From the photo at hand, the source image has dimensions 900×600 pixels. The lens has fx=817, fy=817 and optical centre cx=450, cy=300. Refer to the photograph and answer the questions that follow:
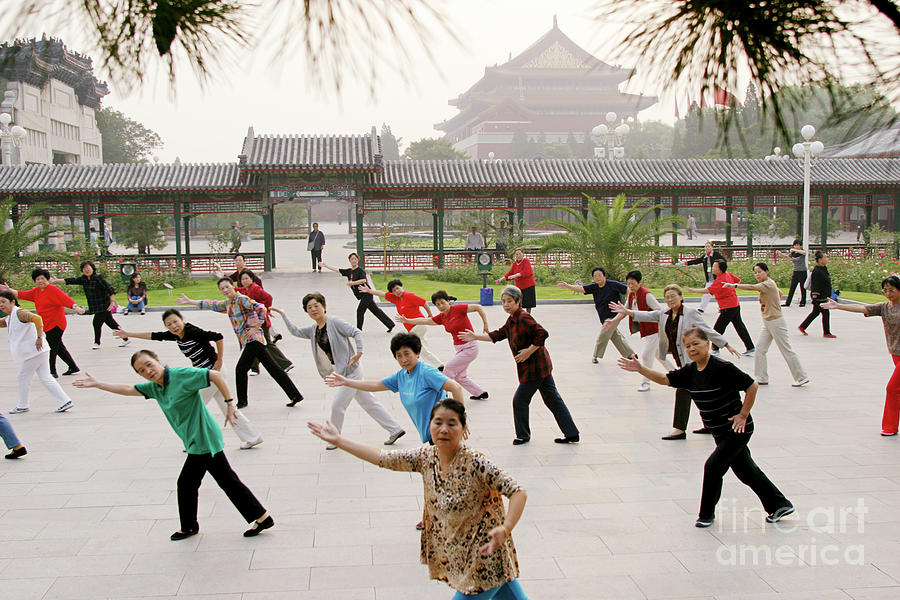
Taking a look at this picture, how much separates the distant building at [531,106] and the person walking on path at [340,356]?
171ft

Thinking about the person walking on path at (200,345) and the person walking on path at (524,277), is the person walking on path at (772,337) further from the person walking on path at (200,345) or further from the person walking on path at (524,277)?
the person walking on path at (200,345)

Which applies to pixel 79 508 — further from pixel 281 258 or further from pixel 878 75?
pixel 281 258

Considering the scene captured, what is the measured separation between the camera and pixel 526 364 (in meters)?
7.73

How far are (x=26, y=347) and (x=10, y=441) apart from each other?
74.9 inches

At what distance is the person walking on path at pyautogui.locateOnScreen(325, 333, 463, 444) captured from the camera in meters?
5.57

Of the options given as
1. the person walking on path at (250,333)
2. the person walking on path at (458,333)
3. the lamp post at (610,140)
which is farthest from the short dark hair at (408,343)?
the lamp post at (610,140)

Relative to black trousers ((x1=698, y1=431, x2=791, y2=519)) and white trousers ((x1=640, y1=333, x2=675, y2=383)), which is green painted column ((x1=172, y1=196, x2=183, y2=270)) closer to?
white trousers ((x1=640, y1=333, x2=675, y2=383))

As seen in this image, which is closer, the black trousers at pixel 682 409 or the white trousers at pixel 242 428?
the white trousers at pixel 242 428

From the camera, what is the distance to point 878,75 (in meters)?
2.38

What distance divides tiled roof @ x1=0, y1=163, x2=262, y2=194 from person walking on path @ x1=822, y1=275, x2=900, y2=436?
2080cm

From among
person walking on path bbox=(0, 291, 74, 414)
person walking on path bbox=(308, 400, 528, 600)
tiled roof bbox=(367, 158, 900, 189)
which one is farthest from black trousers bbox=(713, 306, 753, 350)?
tiled roof bbox=(367, 158, 900, 189)

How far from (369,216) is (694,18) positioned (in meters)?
66.0

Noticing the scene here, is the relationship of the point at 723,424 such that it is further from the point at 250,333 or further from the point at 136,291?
the point at 136,291

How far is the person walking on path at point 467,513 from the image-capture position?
3.68 meters
